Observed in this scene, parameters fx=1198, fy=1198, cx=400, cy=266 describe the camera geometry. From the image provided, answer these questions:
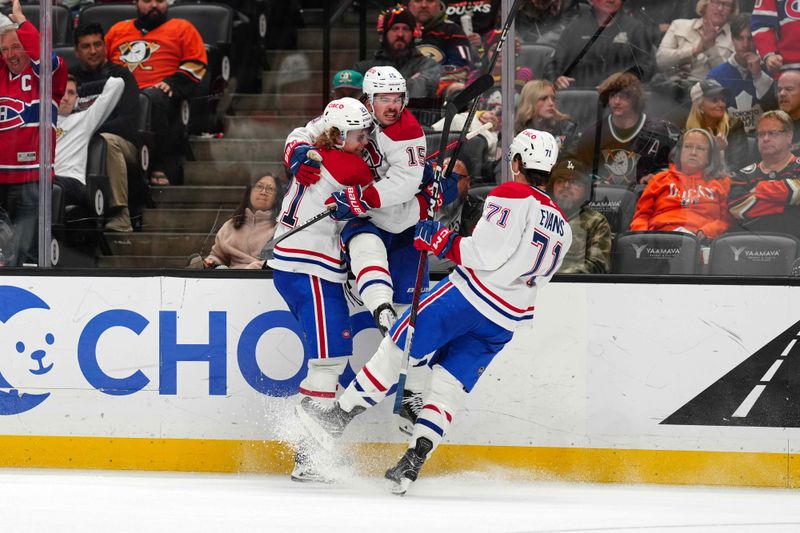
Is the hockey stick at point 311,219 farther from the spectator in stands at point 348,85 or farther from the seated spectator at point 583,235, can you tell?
the seated spectator at point 583,235

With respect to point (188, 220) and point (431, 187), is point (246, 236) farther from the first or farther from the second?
point (431, 187)

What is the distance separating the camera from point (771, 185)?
14.1 feet

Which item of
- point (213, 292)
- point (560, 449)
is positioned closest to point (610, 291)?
point (560, 449)

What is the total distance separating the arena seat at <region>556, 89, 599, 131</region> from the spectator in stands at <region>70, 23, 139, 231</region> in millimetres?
1655

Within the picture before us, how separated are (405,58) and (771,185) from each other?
4.99ft

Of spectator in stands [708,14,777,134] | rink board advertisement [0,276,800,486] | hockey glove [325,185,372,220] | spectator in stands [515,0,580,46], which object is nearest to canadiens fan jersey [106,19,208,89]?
rink board advertisement [0,276,800,486]

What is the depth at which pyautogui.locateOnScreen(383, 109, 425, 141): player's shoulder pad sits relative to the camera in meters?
4.07

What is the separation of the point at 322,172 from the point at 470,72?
2.88 feet

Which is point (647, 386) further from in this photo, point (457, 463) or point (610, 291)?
point (457, 463)

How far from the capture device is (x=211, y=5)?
5602mm

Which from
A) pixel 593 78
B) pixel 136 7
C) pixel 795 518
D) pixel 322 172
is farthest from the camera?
pixel 136 7

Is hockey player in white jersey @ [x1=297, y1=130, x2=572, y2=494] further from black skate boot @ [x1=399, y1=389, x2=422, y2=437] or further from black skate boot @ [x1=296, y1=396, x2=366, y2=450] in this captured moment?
black skate boot @ [x1=399, y1=389, x2=422, y2=437]

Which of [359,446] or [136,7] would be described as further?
[136,7]

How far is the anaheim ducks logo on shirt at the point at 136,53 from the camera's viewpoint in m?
5.11
